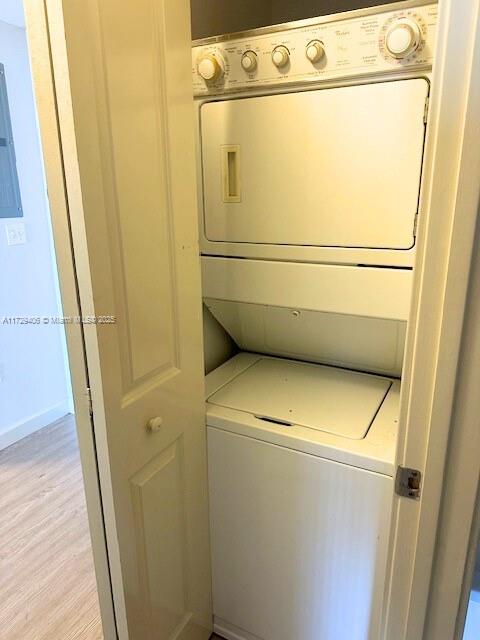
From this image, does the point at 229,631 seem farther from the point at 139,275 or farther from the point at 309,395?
the point at 139,275

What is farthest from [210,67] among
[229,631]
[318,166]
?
[229,631]

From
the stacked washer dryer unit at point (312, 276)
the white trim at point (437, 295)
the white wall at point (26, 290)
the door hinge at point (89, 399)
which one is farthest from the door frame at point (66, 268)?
the white wall at point (26, 290)

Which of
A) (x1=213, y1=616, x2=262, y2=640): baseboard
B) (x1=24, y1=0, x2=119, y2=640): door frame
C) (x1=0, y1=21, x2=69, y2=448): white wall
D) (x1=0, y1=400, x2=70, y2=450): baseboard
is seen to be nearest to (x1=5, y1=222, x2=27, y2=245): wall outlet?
(x1=0, y1=21, x2=69, y2=448): white wall

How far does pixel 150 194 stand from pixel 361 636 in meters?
1.39

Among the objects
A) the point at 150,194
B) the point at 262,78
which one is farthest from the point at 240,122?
the point at 150,194

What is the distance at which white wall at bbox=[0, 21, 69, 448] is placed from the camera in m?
2.63

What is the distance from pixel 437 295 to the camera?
0.74 m

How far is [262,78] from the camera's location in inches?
48.5

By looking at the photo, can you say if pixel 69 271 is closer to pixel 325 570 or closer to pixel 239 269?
pixel 239 269

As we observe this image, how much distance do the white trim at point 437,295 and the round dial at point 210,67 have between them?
2.43ft

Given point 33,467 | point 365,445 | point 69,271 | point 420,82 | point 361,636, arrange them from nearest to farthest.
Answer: point 69,271, point 420,82, point 365,445, point 361,636, point 33,467

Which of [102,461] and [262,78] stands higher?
[262,78]

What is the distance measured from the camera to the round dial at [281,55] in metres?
1.17

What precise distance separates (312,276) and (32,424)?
2.50 meters
